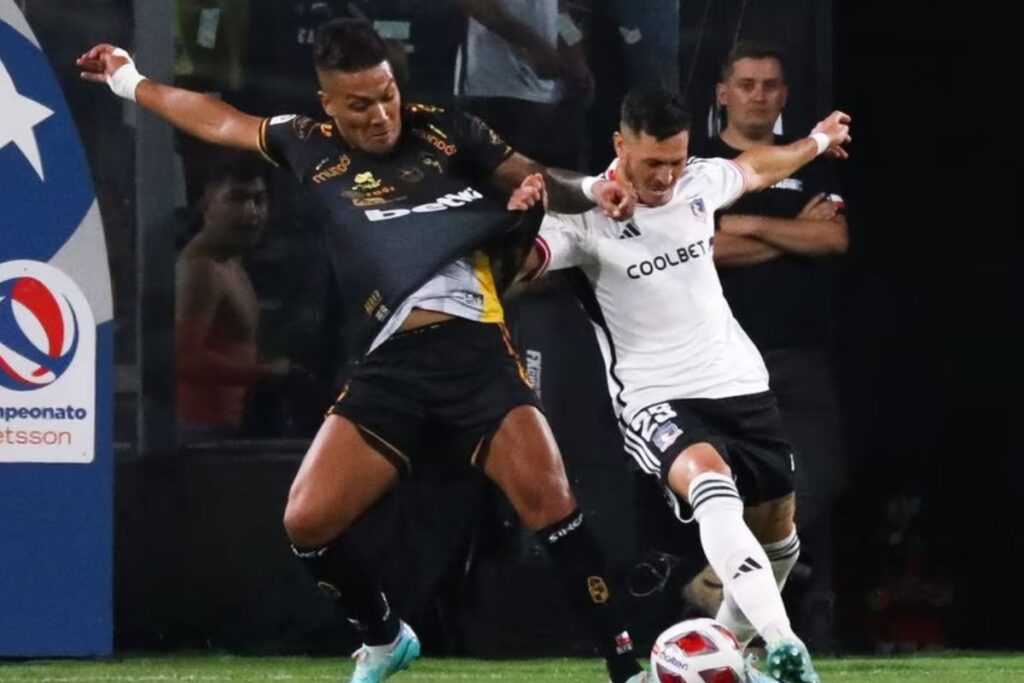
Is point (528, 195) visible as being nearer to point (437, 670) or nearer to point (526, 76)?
point (526, 76)

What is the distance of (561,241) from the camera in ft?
25.9

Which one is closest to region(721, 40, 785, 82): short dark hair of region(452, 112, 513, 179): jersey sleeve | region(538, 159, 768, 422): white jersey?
region(538, 159, 768, 422): white jersey

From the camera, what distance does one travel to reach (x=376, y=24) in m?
9.45

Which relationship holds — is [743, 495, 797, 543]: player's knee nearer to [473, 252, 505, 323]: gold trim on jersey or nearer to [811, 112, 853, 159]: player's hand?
[473, 252, 505, 323]: gold trim on jersey

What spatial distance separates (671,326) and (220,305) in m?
2.28

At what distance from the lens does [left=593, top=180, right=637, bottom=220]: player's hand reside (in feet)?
24.6

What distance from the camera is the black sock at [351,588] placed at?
24.9 ft

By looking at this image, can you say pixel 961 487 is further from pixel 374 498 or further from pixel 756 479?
pixel 374 498

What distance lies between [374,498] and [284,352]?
2071 millimetres

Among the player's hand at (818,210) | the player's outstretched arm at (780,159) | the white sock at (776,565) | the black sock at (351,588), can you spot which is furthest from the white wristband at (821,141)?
the black sock at (351,588)

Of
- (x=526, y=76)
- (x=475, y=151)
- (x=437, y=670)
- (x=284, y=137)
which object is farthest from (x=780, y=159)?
(x=437, y=670)

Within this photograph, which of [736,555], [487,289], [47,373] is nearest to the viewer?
[736,555]

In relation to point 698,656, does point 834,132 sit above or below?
above

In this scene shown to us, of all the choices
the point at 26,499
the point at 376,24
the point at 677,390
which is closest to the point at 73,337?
the point at 26,499
